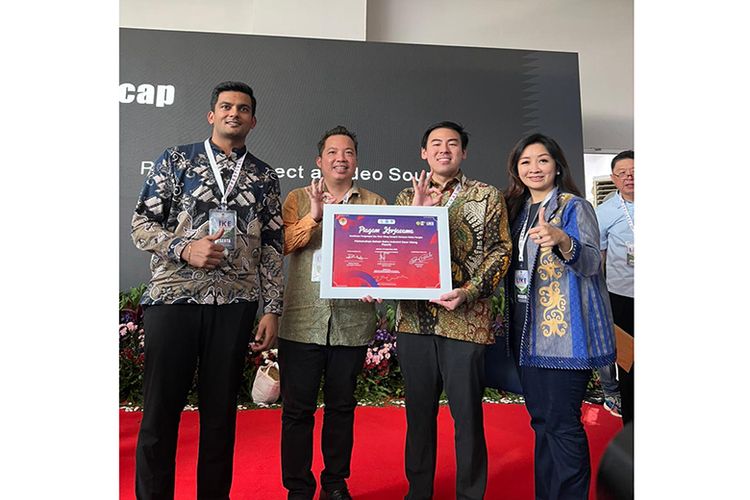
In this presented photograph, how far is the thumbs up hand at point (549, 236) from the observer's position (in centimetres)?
206

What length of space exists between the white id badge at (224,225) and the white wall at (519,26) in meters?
3.82

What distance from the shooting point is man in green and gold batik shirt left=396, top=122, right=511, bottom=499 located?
230 cm

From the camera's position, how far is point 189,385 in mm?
2186

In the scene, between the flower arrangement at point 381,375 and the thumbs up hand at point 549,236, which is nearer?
the thumbs up hand at point 549,236

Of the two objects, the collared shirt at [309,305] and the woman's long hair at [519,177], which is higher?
the woman's long hair at [519,177]

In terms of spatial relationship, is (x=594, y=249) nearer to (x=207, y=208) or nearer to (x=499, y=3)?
(x=207, y=208)

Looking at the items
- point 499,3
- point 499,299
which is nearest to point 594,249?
point 499,299

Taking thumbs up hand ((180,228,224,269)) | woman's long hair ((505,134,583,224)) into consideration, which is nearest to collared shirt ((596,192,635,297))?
woman's long hair ((505,134,583,224))

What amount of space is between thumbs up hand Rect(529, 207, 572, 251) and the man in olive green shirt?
78 cm

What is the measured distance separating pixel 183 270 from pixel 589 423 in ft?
9.65

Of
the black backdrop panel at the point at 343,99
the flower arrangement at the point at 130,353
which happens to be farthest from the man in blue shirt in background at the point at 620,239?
the flower arrangement at the point at 130,353

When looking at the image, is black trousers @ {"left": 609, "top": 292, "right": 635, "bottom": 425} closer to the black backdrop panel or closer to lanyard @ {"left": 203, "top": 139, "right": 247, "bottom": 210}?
the black backdrop panel

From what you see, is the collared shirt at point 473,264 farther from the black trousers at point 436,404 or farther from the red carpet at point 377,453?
the red carpet at point 377,453
